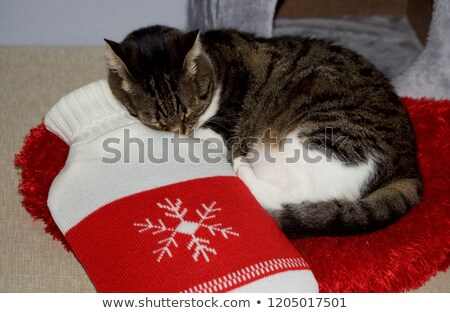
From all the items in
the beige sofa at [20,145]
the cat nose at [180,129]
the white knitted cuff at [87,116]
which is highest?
the white knitted cuff at [87,116]

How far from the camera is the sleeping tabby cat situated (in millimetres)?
1591

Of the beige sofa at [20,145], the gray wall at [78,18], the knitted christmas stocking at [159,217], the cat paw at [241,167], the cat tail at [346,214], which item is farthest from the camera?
the gray wall at [78,18]

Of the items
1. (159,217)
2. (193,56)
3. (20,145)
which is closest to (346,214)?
(159,217)

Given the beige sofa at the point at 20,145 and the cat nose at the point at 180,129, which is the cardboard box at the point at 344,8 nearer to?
the beige sofa at the point at 20,145

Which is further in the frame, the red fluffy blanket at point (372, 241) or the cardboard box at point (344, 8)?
the cardboard box at point (344, 8)

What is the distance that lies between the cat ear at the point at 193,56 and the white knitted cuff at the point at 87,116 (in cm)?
21

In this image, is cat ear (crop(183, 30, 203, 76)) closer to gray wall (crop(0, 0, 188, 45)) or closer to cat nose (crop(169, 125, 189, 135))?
cat nose (crop(169, 125, 189, 135))

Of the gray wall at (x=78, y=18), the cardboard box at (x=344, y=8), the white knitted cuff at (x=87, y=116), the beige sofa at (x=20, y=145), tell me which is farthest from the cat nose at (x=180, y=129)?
the cardboard box at (x=344, y=8)

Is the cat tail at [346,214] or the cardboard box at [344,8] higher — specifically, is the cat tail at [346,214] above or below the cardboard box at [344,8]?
above

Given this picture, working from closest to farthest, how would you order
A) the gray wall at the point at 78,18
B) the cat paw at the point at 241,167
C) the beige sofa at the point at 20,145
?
the beige sofa at the point at 20,145 → the cat paw at the point at 241,167 → the gray wall at the point at 78,18

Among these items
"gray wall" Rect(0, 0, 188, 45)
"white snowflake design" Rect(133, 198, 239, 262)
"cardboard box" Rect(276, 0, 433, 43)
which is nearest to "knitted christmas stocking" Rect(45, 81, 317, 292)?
"white snowflake design" Rect(133, 198, 239, 262)

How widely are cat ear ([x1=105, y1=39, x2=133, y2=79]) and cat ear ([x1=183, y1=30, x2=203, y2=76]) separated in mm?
164

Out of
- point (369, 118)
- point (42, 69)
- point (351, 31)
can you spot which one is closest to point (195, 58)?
point (369, 118)

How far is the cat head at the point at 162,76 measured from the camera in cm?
164
